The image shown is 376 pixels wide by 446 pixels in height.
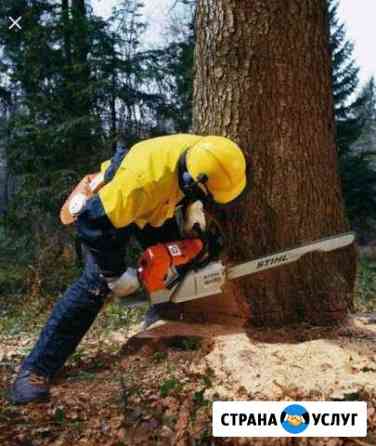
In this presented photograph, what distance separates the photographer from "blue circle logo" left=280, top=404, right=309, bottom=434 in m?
2.26

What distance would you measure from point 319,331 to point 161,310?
110 centimetres

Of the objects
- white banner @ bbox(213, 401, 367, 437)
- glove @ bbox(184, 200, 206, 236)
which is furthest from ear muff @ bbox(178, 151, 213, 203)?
white banner @ bbox(213, 401, 367, 437)

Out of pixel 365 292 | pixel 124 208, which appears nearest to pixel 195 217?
pixel 124 208

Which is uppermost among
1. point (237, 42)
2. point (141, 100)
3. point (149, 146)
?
Answer: point (141, 100)

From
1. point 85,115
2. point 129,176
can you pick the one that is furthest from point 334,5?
point 129,176

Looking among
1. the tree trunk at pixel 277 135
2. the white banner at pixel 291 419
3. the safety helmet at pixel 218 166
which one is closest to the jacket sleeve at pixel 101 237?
the safety helmet at pixel 218 166

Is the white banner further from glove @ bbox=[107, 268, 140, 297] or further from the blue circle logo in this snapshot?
glove @ bbox=[107, 268, 140, 297]

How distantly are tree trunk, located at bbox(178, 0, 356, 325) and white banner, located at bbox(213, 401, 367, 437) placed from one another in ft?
2.62

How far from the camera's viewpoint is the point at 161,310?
11.0 feet

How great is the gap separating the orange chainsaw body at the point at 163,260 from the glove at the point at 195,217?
0.27 feet

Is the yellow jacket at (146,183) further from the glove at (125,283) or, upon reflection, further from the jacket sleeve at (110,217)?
the glove at (125,283)

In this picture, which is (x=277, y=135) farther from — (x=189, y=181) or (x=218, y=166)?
(x=189, y=181)

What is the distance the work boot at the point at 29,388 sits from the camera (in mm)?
2623

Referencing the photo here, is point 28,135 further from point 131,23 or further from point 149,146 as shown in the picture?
point 149,146
